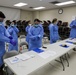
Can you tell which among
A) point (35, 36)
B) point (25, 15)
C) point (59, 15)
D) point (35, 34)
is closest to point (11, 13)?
point (25, 15)

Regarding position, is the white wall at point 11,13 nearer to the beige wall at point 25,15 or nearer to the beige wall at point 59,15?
the beige wall at point 25,15

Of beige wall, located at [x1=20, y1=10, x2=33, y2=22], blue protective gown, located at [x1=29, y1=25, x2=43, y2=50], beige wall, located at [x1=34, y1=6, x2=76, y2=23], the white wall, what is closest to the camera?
blue protective gown, located at [x1=29, y1=25, x2=43, y2=50]

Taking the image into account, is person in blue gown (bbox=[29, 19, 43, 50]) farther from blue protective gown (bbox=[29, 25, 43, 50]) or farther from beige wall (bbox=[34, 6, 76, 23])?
beige wall (bbox=[34, 6, 76, 23])

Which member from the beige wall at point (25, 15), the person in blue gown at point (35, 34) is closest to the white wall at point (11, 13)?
the beige wall at point (25, 15)

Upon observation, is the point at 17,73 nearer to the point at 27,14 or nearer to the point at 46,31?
the point at 46,31

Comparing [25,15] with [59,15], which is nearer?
[59,15]

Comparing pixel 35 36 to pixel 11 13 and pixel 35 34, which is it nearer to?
pixel 35 34

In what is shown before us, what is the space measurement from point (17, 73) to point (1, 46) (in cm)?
90

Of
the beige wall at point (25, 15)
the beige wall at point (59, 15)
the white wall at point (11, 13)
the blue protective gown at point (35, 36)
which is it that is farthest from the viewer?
the beige wall at point (25, 15)

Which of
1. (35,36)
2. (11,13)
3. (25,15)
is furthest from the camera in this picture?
(25,15)

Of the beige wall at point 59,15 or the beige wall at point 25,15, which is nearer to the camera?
the beige wall at point 59,15

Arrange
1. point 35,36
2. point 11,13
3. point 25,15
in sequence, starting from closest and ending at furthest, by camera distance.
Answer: point 35,36 < point 11,13 < point 25,15

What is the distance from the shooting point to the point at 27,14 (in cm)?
939

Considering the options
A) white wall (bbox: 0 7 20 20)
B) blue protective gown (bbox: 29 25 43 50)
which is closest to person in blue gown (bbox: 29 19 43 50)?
blue protective gown (bbox: 29 25 43 50)
